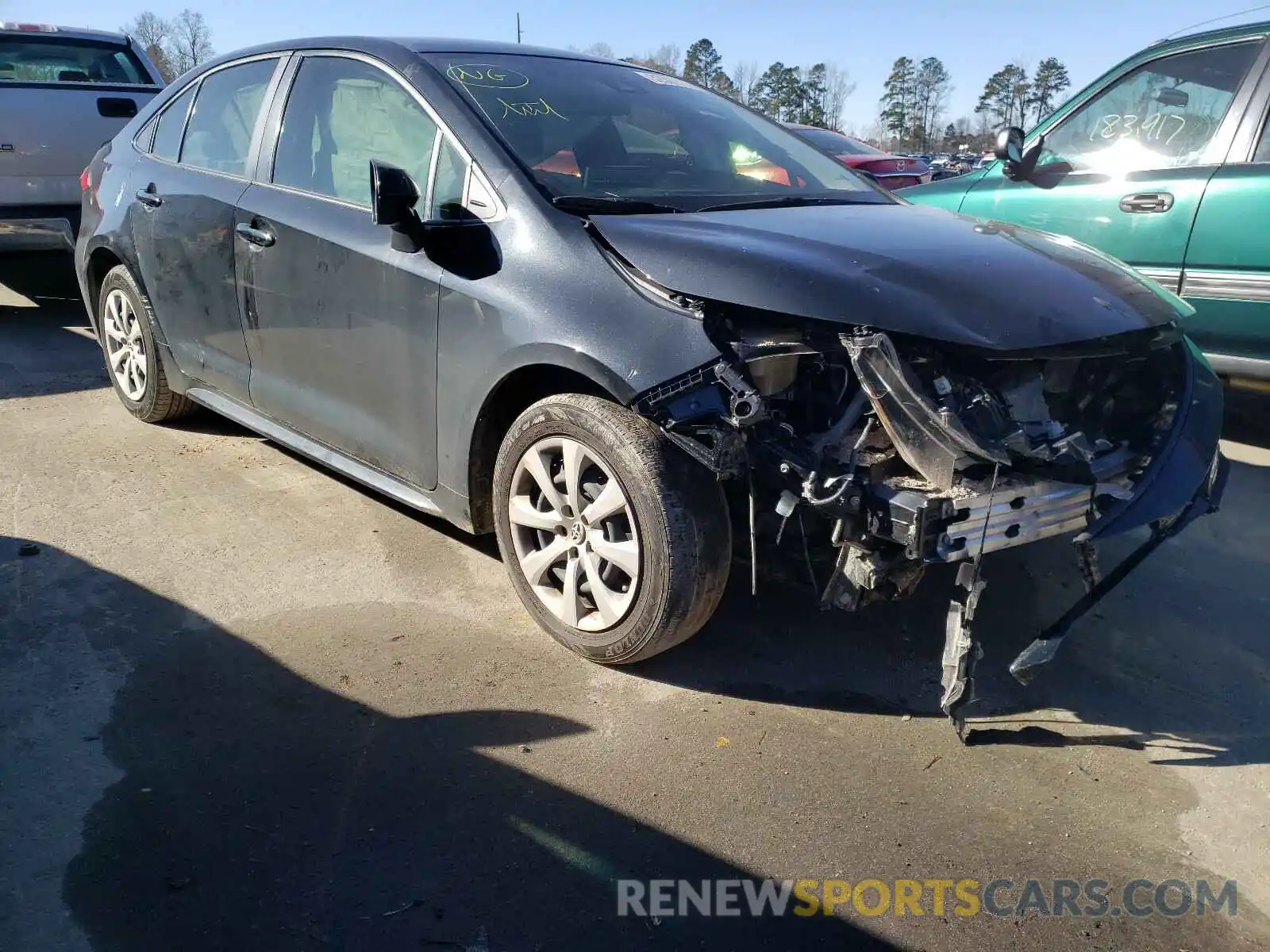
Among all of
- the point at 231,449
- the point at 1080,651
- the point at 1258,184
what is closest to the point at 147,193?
the point at 231,449

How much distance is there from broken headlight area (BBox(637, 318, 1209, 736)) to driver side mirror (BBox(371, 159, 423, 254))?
1049 millimetres

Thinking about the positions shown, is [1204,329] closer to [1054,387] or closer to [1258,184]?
[1258,184]

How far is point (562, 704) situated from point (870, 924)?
1.09 m

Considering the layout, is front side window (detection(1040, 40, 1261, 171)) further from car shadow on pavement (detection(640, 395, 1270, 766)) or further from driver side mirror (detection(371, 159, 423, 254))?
driver side mirror (detection(371, 159, 423, 254))

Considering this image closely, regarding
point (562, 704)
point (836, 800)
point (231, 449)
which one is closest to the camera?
point (836, 800)

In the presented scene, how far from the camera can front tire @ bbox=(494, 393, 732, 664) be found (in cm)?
280

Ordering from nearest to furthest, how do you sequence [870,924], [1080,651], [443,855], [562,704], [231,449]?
[870,924] < [443,855] < [562,704] < [1080,651] < [231,449]

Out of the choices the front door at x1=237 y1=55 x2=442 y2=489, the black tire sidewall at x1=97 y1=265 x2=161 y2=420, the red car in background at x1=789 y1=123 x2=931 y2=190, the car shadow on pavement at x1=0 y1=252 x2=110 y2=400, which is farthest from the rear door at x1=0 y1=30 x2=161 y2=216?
the red car in background at x1=789 y1=123 x2=931 y2=190

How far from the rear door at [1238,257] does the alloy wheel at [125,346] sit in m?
5.00

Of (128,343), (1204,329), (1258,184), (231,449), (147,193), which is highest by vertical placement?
(1258,184)

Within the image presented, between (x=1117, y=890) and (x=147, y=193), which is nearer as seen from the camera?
(x=1117, y=890)

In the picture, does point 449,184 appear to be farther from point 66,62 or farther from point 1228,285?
point 66,62

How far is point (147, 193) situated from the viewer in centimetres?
470

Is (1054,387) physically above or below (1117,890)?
above
